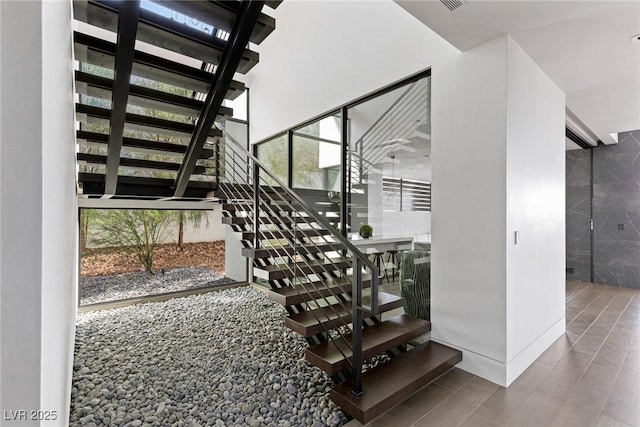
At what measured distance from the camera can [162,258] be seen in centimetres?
497

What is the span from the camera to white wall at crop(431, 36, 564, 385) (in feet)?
7.57

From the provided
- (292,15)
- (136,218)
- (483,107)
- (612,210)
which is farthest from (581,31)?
(136,218)

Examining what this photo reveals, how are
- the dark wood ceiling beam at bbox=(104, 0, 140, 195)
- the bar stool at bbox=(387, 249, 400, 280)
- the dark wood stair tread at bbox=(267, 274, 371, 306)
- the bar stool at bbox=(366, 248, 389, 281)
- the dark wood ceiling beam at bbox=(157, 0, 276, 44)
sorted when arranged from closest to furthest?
the dark wood ceiling beam at bbox=(104, 0, 140, 195)
the dark wood ceiling beam at bbox=(157, 0, 276, 44)
the dark wood stair tread at bbox=(267, 274, 371, 306)
the bar stool at bbox=(387, 249, 400, 280)
the bar stool at bbox=(366, 248, 389, 281)

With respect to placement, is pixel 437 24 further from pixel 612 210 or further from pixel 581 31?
pixel 612 210

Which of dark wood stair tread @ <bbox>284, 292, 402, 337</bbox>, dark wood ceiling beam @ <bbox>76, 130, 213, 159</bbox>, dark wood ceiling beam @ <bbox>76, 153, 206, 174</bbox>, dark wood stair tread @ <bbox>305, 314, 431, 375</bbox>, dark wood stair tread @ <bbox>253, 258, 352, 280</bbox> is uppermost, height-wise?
dark wood ceiling beam @ <bbox>76, 130, 213, 159</bbox>

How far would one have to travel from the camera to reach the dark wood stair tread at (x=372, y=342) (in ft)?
6.82

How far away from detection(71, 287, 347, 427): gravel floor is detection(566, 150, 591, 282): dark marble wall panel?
219 inches

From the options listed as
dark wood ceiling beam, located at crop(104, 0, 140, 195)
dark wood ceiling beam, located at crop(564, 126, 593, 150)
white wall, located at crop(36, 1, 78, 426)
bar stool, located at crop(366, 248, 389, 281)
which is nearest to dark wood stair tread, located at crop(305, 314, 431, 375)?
bar stool, located at crop(366, 248, 389, 281)

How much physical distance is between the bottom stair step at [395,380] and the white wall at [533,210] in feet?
1.69

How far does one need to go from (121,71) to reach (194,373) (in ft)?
7.94

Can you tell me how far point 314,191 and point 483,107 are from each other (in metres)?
2.50

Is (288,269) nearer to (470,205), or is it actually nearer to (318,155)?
(470,205)

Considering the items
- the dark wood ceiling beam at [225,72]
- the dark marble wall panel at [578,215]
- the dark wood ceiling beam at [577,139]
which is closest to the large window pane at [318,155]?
the dark wood ceiling beam at [225,72]

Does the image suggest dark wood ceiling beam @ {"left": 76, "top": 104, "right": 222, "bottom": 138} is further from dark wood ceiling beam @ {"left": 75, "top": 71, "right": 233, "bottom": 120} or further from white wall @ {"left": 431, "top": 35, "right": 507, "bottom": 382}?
white wall @ {"left": 431, "top": 35, "right": 507, "bottom": 382}
